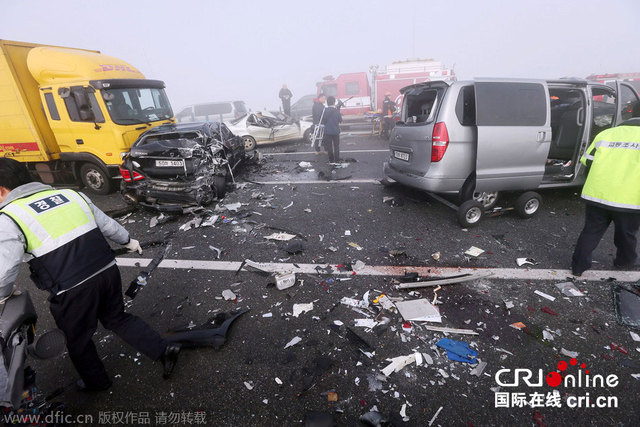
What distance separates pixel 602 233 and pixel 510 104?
7.19 ft

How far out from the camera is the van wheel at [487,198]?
15.5ft

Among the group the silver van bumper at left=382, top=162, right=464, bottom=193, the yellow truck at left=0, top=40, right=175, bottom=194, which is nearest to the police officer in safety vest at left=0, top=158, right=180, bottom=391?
the silver van bumper at left=382, top=162, right=464, bottom=193

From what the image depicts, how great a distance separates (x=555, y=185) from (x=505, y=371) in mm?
4093

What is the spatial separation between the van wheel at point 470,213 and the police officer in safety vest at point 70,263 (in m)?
4.19

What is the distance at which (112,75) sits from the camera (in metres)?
6.85

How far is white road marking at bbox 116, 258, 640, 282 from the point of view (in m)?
3.31

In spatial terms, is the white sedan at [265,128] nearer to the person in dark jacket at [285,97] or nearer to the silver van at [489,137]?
the person in dark jacket at [285,97]

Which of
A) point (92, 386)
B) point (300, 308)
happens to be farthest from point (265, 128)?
point (92, 386)

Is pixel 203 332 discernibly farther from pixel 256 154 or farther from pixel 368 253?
pixel 256 154

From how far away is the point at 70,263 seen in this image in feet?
6.56

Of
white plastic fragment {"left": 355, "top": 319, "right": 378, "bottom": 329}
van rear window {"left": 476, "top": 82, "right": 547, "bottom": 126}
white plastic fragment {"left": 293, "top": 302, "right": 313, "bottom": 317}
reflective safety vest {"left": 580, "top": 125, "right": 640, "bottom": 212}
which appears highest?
van rear window {"left": 476, "top": 82, "right": 547, "bottom": 126}

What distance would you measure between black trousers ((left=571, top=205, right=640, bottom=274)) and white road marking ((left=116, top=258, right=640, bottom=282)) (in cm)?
19

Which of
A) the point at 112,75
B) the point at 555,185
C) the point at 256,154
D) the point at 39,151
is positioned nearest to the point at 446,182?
the point at 555,185

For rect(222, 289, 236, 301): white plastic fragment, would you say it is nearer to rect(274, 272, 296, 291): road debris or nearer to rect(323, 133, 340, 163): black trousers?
→ rect(274, 272, 296, 291): road debris
